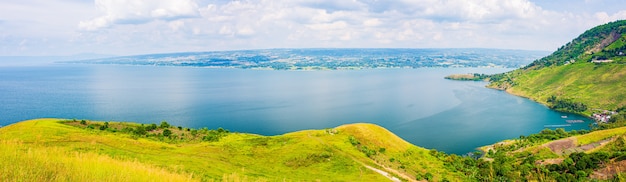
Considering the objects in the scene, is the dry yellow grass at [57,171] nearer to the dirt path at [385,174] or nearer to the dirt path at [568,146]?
the dirt path at [385,174]

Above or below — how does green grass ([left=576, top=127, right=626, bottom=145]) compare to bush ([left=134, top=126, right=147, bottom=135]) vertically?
below

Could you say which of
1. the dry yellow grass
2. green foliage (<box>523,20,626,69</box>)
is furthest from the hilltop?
green foliage (<box>523,20,626,69</box>)

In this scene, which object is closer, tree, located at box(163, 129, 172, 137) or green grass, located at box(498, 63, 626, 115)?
tree, located at box(163, 129, 172, 137)

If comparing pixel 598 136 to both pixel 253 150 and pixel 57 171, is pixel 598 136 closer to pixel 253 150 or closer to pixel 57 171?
pixel 253 150

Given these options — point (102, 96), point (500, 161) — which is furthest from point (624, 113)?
point (102, 96)

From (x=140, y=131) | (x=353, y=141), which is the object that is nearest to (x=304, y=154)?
(x=353, y=141)

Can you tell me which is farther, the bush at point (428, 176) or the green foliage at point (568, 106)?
the green foliage at point (568, 106)

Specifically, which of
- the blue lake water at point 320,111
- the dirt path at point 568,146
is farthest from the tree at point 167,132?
the dirt path at point 568,146

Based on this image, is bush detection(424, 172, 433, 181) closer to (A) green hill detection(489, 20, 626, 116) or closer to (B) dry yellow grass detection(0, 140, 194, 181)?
(B) dry yellow grass detection(0, 140, 194, 181)
